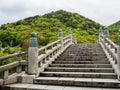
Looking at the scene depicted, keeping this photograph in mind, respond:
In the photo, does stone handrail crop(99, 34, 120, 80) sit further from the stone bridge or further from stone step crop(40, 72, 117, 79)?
stone step crop(40, 72, 117, 79)

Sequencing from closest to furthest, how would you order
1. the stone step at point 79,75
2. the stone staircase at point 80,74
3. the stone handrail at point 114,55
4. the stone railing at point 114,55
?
1. the stone staircase at point 80,74
2. the stone railing at point 114,55
3. the stone handrail at point 114,55
4. the stone step at point 79,75

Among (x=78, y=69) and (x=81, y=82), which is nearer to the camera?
(x=81, y=82)

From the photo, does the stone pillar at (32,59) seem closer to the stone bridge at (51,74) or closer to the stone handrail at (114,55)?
the stone bridge at (51,74)

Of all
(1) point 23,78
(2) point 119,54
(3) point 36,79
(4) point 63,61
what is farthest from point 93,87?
(4) point 63,61

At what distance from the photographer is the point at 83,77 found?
9.05 meters

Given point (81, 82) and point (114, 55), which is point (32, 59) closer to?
point (81, 82)

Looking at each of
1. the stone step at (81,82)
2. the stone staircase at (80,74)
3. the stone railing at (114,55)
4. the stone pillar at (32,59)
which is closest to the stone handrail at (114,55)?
the stone railing at (114,55)

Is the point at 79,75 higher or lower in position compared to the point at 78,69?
lower

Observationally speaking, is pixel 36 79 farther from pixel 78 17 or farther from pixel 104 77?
pixel 78 17

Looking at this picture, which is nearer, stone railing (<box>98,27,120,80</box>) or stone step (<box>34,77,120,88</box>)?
stone step (<box>34,77,120,88</box>)

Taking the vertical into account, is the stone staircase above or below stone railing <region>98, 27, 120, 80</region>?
below

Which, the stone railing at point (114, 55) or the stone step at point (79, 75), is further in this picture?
the stone step at point (79, 75)

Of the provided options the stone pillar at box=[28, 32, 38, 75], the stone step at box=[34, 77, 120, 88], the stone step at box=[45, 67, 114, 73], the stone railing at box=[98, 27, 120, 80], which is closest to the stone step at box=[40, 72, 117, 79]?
the stone railing at box=[98, 27, 120, 80]

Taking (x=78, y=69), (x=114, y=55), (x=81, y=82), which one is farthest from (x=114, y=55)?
(x=81, y=82)
